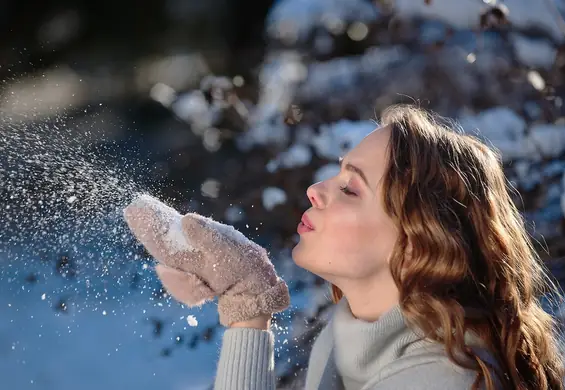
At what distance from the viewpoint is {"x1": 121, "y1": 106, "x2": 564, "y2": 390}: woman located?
43.6 inches

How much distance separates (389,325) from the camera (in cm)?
112

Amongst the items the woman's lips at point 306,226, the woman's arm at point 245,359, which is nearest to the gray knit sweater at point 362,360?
the woman's arm at point 245,359

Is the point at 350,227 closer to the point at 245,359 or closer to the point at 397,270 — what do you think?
the point at 397,270

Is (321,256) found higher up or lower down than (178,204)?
higher up

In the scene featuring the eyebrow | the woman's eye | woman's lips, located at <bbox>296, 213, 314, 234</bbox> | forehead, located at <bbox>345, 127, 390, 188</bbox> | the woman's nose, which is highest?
forehead, located at <bbox>345, 127, 390, 188</bbox>

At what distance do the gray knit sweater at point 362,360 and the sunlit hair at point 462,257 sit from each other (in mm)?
28

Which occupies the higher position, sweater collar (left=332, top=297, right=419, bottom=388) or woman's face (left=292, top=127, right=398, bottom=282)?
woman's face (left=292, top=127, right=398, bottom=282)

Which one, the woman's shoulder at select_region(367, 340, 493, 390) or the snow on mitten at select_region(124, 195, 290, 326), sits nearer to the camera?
the woman's shoulder at select_region(367, 340, 493, 390)

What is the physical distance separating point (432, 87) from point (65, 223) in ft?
3.75

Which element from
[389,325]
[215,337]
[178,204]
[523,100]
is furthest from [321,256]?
[523,100]

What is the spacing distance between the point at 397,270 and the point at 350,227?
10 centimetres

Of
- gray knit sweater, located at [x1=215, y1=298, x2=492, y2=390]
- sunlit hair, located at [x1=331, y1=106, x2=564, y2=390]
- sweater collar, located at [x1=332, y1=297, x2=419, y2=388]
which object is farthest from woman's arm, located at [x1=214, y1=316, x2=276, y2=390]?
sunlit hair, located at [x1=331, y1=106, x2=564, y2=390]

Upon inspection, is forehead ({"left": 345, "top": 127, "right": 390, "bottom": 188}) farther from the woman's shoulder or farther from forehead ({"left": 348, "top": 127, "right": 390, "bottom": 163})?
the woman's shoulder

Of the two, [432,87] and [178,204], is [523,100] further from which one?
[178,204]
